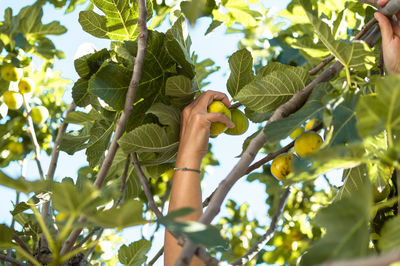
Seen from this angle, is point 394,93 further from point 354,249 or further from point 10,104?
point 10,104

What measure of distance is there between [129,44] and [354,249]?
100 cm

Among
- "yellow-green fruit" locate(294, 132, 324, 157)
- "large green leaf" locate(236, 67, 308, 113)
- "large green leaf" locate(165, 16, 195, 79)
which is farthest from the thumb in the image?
"large green leaf" locate(165, 16, 195, 79)

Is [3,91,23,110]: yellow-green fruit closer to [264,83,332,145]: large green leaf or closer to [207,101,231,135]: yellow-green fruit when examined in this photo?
[207,101,231,135]: yellow-green fruit

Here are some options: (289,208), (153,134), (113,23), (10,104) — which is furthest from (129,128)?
(289,208)

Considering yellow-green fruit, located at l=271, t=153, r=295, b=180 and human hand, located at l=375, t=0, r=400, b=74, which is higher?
human hand, located at l=375, t=0, r=400, b=74

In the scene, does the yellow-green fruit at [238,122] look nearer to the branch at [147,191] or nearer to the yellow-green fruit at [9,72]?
the branch at [147,191]

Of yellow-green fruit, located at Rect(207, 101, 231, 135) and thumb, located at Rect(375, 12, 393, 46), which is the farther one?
yellow-green fruit, located at Rect(207, 101, 231, 135)

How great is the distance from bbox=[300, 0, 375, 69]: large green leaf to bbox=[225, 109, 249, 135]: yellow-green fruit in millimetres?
427

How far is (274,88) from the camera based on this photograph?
4.08ft

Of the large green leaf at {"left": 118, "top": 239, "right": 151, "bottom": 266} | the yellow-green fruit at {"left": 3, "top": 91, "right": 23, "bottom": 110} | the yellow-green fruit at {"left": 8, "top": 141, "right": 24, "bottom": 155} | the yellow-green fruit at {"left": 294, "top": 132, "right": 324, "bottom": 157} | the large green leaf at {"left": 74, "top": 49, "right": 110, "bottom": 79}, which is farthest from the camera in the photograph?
the yellow-green fruit at {"left": 8, "top": 141, "right": 24, "bottom": 155}

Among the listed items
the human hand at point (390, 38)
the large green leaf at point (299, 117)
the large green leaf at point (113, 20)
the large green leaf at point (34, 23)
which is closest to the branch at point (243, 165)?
the large green leaf at point (299, 117)

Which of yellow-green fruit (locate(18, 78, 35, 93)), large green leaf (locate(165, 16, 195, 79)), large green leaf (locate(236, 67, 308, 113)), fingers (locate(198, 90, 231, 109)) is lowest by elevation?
large green leaf (locate(236, 67, 308, 113))

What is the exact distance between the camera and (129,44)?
4.43ft

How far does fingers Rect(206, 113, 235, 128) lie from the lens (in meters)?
1.31
